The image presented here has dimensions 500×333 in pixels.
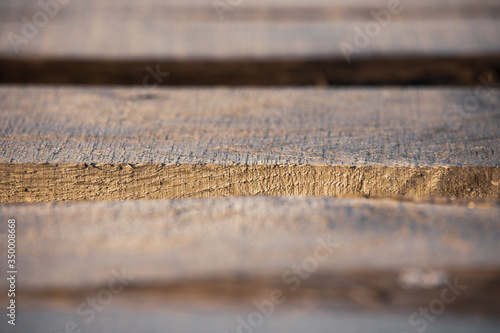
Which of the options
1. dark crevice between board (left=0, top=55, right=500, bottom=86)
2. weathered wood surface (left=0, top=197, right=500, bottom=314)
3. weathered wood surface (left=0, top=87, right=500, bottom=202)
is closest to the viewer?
weathered wood surface (left=0, top=197, right=500, bottom=314)

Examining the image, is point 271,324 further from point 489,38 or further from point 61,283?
point 489,38

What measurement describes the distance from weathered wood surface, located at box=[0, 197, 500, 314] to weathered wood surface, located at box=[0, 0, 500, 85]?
635 mm

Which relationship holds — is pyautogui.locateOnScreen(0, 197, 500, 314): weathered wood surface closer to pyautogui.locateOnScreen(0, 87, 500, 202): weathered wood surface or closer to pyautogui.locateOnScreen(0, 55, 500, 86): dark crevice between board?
pyautogui.locateOnScreen(0, 87, 500, 202): weathered wood surface

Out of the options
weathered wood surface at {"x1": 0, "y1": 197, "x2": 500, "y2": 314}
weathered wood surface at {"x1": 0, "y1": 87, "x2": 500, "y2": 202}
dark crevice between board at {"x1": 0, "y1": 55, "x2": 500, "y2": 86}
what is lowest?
weathered wood surface at {"x1": 0, "y1": 197, "x2": 500, "y2": 314}

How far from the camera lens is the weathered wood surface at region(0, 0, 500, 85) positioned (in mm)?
1200

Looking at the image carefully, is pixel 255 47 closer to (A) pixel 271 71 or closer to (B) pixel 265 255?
(A) pixel 271 71

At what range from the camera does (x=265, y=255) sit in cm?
62

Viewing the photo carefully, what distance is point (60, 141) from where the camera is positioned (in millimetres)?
888

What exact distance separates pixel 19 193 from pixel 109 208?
0.26 metres

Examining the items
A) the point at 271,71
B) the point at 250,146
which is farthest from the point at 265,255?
the point at 271,71

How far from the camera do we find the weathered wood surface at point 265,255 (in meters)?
0.60

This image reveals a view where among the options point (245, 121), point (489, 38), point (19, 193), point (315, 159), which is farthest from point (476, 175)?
point (19, 193)

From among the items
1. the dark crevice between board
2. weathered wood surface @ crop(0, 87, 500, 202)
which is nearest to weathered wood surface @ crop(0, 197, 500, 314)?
weathered wood surface @ crop(0, 87, 500, 202)

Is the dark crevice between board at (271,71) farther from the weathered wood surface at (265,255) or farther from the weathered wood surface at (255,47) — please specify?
the weathered wood surface at (265,255)
